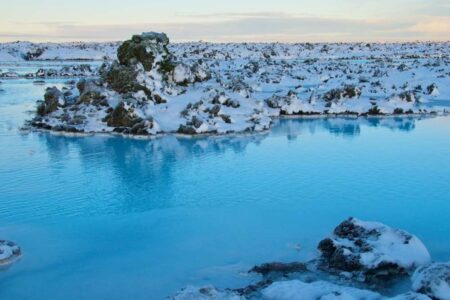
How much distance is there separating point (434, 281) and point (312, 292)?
2577mm

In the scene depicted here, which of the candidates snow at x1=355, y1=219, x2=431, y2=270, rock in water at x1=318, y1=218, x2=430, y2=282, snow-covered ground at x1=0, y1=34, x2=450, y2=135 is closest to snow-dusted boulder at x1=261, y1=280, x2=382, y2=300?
rock in water at x1=318, y1=218, x2=430, y2=282

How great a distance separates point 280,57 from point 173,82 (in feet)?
277

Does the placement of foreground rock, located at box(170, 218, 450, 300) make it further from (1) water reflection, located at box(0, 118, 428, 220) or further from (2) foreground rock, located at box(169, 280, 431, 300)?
(1) water reflection, located at box(0, 118, 428, 220)

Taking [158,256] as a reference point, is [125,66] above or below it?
above

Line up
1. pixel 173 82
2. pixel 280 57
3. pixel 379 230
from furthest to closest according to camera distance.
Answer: pixel 280 57 < pixel 173 82 < pixel 379 230

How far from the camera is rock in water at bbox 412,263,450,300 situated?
11000 millimetres

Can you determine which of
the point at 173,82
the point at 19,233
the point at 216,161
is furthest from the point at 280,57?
the point at 19,233

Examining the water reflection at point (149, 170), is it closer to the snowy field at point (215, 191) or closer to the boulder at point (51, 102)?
the snowy field at point (215, 191)

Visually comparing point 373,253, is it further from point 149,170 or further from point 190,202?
point 149,170

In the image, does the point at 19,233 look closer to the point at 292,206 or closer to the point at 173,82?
the point at 292,206

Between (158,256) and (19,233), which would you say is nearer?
(158,256)

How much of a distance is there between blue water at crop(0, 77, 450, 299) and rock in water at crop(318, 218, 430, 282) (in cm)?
95

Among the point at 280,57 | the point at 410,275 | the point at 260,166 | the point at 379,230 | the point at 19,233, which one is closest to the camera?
the point at 410,275

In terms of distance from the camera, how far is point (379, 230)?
1444 cm
